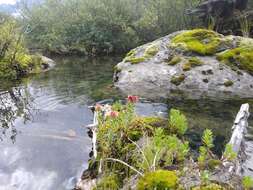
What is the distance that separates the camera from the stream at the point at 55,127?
7680mm

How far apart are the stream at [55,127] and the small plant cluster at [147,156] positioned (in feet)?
4.74

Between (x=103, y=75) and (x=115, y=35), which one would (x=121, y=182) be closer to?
(x=103, y=75)

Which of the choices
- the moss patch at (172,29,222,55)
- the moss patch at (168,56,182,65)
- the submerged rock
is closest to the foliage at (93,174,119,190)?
the submerged rock

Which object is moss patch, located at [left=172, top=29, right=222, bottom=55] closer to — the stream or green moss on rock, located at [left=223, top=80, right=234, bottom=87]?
green moss on rock, located at [left=223, top=80, right=234, bottom=87]

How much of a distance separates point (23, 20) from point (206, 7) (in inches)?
1197

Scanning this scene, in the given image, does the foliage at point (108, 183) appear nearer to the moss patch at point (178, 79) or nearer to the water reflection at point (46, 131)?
the water reflection at point (46, 131)

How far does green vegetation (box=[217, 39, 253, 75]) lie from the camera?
629 inches

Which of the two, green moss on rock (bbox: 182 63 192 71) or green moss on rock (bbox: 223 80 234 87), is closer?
green moss on rock (bbox: 223 80 234 87)

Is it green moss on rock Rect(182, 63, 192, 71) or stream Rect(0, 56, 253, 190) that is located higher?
green moss on rock Rect(182, 63, 192, 71)

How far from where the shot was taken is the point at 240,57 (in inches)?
643

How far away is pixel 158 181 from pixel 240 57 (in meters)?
13.3

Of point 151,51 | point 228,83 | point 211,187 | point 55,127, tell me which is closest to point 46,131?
point 55,127

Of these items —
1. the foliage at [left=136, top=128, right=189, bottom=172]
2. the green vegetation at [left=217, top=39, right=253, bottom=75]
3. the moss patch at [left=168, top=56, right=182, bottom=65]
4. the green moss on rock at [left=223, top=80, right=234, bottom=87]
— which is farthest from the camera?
the moss patch at [left=168, top=56, right=182, bottom=65]

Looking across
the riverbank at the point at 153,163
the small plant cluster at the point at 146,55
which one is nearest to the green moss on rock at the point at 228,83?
the small plant cluster at the point at 146,55
